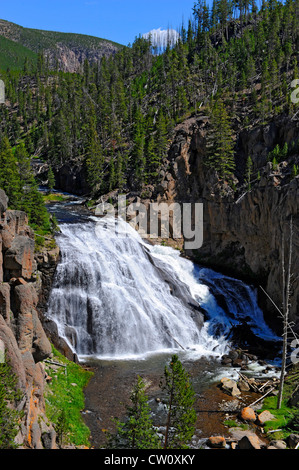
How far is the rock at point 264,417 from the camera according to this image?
2325 cm

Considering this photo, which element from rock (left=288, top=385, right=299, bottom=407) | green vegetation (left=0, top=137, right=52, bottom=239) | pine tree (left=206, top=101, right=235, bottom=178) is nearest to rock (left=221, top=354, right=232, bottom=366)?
rock (left=288, top=385, right=299, bottom=407)

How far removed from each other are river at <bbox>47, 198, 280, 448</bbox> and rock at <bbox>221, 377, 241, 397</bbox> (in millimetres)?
625

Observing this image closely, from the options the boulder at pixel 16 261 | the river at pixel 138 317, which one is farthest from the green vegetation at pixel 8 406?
the river at pixel 138 317

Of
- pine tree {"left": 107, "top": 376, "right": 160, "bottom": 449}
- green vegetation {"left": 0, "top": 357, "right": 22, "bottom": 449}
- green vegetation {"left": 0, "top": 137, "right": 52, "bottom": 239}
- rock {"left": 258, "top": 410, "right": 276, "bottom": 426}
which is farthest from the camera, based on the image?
green vegetation {"left": 0, "top": 137, "right": 52, "bottom": 239}

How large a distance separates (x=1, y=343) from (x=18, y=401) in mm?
2542

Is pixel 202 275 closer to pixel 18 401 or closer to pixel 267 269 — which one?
pixel 267 269

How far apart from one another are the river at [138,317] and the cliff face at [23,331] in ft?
16.2

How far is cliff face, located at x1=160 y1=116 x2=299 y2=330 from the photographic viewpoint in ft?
135

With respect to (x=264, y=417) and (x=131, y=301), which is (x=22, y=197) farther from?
(x=264, y=417)

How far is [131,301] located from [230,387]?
12.7 meters
